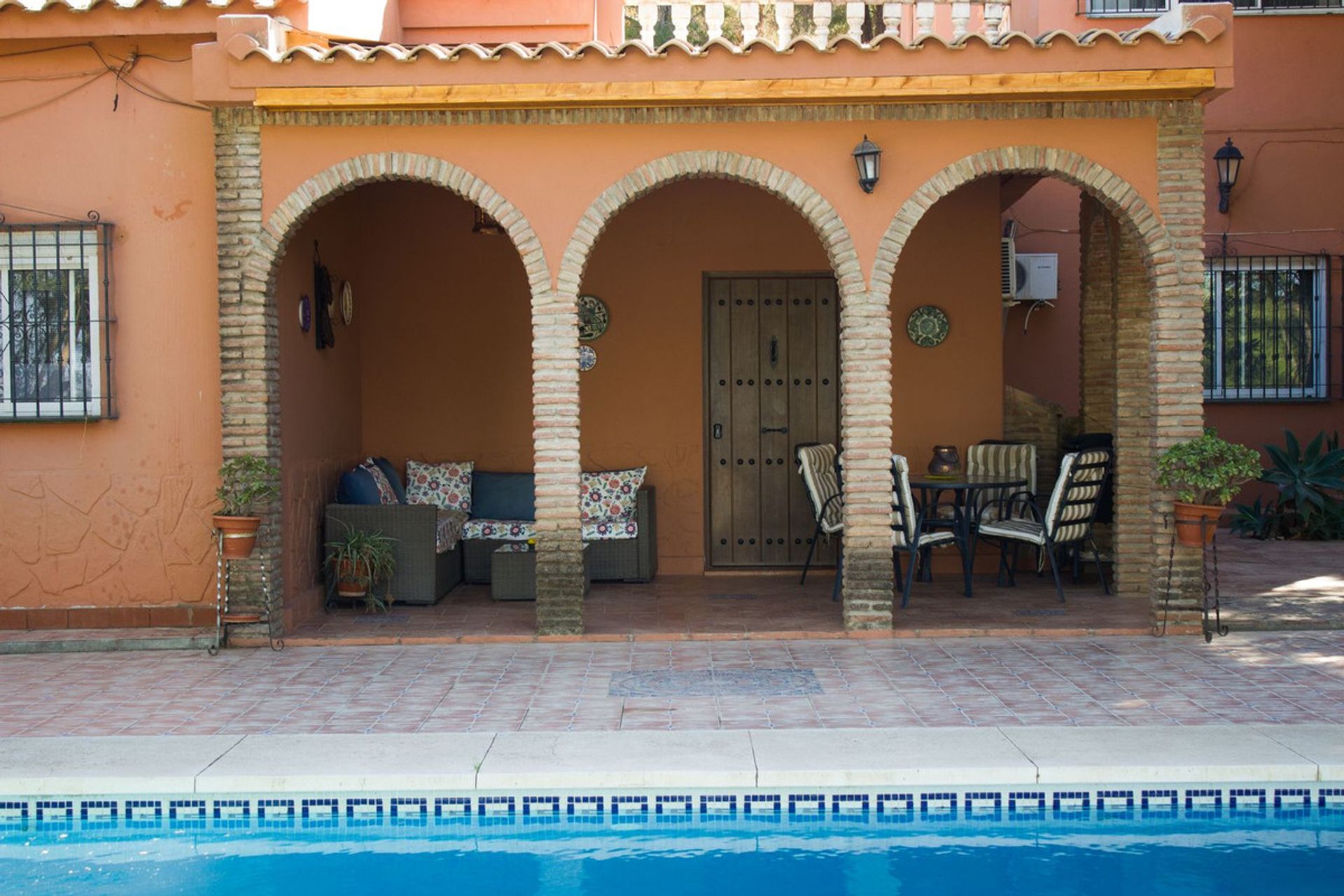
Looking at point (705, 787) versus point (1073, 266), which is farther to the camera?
point (1073, 266)

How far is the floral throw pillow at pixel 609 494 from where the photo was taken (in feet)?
32.0

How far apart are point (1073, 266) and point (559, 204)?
6581 millimetres

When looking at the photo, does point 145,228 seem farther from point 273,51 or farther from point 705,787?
point 705,787

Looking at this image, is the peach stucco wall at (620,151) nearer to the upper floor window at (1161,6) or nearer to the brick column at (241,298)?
the brick column at (241,298)

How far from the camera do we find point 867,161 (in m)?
7.54

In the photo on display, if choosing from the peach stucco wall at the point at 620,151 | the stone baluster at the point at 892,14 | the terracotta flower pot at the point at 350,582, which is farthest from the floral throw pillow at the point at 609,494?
the stone baluster at the point at 892,14

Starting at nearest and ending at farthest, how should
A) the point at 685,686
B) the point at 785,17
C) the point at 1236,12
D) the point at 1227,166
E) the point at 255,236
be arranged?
the point at 685,686
the point at 255,236
the point at 785,17
the point at 1227,166
the point at 1236,12

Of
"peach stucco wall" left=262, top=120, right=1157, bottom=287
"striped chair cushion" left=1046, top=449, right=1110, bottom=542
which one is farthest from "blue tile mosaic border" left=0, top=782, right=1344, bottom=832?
"striped chair cushion" left=1046, top=449, right=1110, bottom=542

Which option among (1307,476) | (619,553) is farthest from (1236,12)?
(619,553)

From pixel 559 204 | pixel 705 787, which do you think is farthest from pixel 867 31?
pixel 705 787

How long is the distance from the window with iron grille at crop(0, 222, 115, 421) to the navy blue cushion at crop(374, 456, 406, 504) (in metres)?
2.21

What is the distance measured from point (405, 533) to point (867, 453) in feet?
9.95

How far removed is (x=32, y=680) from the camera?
6.87 metres

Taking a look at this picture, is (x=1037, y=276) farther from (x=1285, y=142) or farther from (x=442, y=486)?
(x=442, y=486)
